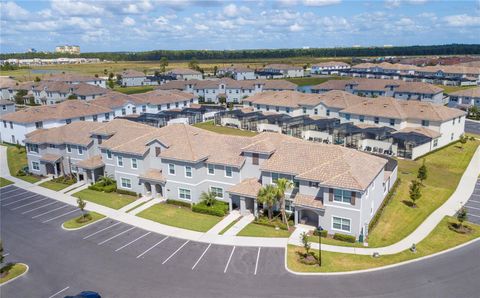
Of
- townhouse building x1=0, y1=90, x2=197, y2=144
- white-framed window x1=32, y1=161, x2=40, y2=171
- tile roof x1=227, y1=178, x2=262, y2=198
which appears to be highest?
townhouse building x1=0, y1=90, x2=197, y2=144

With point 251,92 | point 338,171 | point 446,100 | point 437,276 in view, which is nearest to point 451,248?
point 437,276

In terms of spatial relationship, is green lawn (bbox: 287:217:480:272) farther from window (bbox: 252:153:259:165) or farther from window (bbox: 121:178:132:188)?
window (bbox: 121:178:132:188)

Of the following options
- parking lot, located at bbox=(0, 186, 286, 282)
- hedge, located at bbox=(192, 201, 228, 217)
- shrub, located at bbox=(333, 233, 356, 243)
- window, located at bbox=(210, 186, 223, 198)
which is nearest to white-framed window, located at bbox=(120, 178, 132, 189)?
parking lot, located at bbox=(0, 186, 286, 282)

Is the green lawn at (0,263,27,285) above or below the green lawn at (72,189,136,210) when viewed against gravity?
below

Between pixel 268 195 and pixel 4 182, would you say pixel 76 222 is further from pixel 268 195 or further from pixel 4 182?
pixel 4 182

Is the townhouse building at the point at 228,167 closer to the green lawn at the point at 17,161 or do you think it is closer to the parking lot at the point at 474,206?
the green lawn at the point at 17,161

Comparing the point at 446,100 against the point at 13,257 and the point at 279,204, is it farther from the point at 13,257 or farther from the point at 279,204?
the point at 13,257

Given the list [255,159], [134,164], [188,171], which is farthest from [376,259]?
[134,164]
